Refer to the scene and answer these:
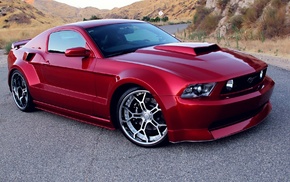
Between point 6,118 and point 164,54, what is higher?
point 164,54

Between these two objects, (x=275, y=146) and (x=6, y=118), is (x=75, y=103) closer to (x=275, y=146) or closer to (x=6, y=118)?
(x=6, y=118)

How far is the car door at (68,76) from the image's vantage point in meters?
5.21

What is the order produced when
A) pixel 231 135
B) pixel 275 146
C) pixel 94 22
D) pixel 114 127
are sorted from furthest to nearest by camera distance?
1. pixel 94 22
2. pixel 114 127
3. pixel 231 135
4. pixel 275 146

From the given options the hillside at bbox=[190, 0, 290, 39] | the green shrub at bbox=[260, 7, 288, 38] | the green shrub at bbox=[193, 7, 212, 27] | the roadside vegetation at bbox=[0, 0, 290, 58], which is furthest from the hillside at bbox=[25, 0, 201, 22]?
the green shrub at bbox=[260, 7, 288, 38]

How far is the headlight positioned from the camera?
4207 millimetres

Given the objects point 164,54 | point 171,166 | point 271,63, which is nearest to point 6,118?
point 164,54

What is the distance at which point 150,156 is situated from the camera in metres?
4.38

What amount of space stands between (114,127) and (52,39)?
6.47 ft

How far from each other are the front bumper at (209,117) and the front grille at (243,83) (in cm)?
9

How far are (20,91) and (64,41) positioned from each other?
58.8 inches

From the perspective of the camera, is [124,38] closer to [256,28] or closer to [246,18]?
[256,28]

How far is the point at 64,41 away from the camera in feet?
19.2

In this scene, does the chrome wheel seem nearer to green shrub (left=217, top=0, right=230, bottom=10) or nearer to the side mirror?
the side mirror

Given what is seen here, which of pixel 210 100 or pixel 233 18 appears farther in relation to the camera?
pixel 233 18
